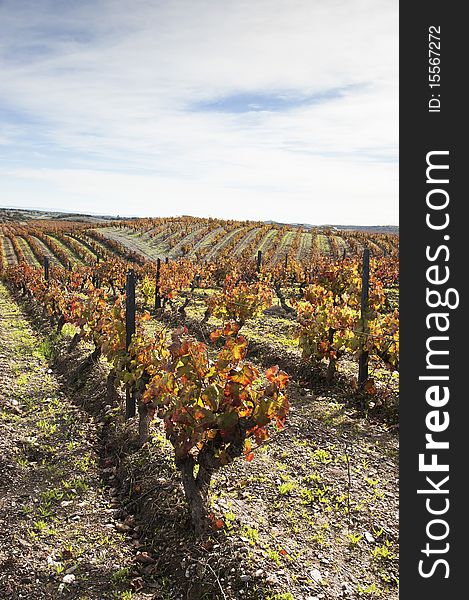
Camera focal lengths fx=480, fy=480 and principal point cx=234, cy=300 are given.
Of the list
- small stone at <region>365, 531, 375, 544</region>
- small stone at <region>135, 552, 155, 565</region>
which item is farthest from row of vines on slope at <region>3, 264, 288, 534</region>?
small stone at <region>365, 531, 375, 544</region>

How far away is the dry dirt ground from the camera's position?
4.18 metres

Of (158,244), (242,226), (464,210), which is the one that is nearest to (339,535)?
→ (464,210)

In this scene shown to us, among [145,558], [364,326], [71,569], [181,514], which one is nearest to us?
[71,569]

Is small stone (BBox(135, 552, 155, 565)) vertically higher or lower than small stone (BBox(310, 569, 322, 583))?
lower

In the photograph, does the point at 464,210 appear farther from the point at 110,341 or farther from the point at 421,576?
the point at 110,341

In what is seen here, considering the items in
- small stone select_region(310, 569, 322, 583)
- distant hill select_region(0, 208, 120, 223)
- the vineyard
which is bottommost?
small stone select_region(310, 569, 322, 583)

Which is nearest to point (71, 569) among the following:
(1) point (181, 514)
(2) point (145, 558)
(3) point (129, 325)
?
(2) point (145, 558)

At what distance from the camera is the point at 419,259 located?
2.97m

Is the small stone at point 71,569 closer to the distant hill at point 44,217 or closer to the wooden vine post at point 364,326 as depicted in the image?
the wooden vine post at point 364,326

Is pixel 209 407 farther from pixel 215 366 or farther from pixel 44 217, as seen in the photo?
pixel 44 217

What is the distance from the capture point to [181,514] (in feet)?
16.1

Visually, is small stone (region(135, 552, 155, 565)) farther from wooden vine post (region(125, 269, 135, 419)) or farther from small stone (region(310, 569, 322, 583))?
wooden vine post (region(125, 269, 135, 419))

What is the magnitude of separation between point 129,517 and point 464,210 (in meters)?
4.43

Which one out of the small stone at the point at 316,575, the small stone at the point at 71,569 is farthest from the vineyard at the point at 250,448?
the small stone at the point at 71,569
